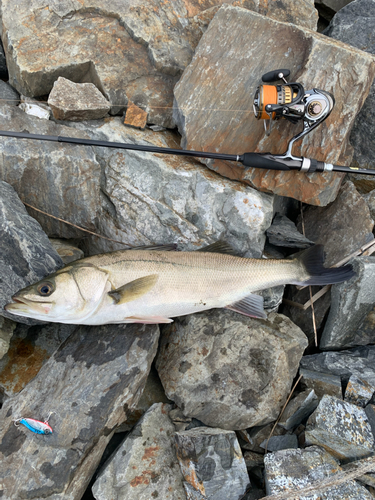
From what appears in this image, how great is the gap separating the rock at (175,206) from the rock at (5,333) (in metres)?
1.34

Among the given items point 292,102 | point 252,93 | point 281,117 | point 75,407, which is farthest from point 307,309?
point 75,407

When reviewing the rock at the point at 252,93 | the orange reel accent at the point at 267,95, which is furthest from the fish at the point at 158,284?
the orange reel accent at the point at 267,95

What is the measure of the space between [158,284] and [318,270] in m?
1.49

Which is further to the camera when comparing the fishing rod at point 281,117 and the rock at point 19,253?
the fishing rod at point 281,117

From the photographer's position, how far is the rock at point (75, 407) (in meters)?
2.79

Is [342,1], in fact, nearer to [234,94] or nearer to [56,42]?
[234,94]

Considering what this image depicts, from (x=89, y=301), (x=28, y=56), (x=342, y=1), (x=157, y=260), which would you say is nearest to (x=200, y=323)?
(x=157, y=260)

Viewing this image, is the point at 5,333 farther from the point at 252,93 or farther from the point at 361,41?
the point at 361,41

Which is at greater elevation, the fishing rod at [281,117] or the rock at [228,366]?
the fishing rod at [281,117]

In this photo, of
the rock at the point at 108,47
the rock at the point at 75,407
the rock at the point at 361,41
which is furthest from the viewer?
the rock at the point at 361,41

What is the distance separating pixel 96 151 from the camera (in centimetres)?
395

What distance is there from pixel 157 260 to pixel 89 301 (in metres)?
0.68

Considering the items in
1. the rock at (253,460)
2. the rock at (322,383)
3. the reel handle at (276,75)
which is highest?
the reel handle at (276,75)

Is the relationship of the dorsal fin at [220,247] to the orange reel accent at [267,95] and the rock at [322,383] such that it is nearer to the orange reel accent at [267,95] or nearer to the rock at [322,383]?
the orange reel accent at [267,95]
